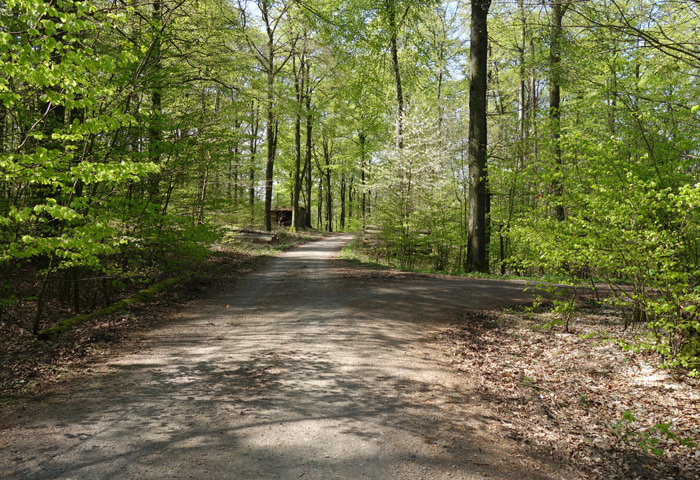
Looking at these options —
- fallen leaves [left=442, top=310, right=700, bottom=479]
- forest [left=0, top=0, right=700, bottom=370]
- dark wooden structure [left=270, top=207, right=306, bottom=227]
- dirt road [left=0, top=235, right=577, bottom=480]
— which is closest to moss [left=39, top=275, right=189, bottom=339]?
forest [left=0, top=0, right=700, bottom=370]

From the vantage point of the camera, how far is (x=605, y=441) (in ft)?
11.4

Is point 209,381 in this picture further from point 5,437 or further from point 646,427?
point 646,427

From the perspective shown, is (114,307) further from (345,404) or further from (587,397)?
(587,397)

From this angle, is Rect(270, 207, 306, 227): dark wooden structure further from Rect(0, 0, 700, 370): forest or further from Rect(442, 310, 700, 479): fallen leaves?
Rect(442, 310, 700, 479): fallen leaves

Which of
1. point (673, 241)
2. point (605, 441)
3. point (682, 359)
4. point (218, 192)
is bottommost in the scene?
point (605, 441)

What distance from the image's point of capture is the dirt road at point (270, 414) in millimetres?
2938

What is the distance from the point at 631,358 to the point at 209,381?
17.6 feet

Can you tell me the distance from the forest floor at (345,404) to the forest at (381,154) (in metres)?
0.93

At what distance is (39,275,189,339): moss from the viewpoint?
588 cm

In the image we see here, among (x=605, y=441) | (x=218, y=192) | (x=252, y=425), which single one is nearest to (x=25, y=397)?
(x=252, y=425)

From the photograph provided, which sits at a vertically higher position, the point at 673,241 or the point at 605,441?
the point at 673,241

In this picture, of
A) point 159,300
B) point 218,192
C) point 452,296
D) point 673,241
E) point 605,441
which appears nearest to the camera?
point 605,441

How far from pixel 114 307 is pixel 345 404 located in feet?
18.8

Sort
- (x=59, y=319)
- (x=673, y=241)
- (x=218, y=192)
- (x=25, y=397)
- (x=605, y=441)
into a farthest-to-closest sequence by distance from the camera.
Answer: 1. (x=218, y=192)
2. (x=59, y=319)
3. (x=673, y=241)
4. (x=25, y=397)
5. (x=605, y=441)
